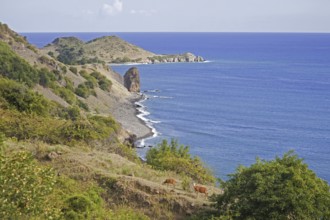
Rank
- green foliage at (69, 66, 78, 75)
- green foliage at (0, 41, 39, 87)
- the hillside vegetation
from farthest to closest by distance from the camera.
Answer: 1. green foliage at (69, 66, 78, 75)
2. green foliage at (0, 41, 39, 87)
3. the hillside vegetation

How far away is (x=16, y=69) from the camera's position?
271ft

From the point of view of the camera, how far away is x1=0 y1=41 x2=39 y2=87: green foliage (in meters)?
79.4

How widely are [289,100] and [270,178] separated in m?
98.3

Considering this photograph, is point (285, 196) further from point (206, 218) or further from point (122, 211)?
point (122, 211)

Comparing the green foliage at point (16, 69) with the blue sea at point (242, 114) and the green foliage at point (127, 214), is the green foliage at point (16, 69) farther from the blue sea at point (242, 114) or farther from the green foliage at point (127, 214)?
the green foliage at point (127, 214)

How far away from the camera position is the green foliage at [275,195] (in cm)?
1955

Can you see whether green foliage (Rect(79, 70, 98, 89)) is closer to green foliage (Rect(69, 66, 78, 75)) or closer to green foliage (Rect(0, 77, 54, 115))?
green foliage (Rect(69, 66, 78, 75))

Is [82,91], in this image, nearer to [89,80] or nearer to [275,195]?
[89,80]

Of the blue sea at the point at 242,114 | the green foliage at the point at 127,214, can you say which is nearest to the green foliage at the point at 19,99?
the green foliage at the point at 127,214

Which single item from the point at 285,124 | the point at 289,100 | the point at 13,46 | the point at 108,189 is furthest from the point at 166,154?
the point at 289,100

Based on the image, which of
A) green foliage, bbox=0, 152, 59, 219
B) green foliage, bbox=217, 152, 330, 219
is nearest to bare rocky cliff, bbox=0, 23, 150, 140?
green foliage, bbox=217, 152, 330, 219

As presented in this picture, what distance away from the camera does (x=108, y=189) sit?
22719 mm

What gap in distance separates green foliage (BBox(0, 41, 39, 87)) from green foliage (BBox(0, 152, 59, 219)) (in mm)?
67497

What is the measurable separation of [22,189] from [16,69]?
73.4 meters
